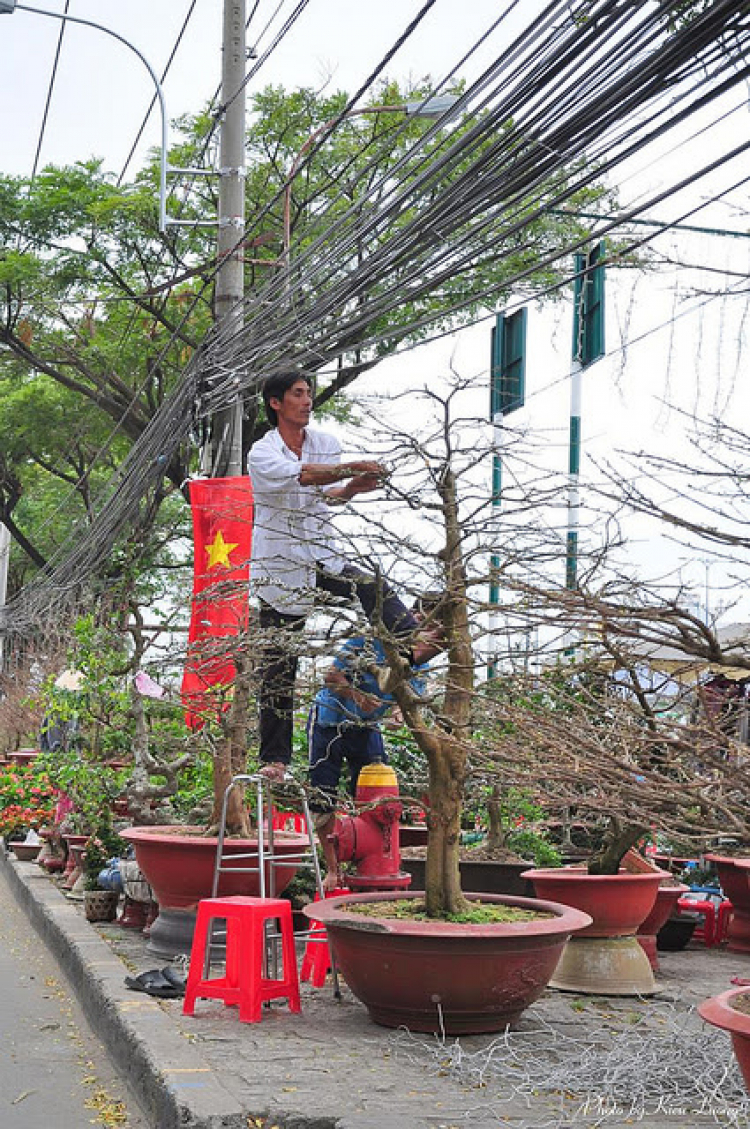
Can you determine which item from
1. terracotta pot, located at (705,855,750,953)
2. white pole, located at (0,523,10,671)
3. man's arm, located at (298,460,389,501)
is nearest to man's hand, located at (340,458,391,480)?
man's arm, located at (298,460,389,501)

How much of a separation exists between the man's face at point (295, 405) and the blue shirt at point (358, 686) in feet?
4.12

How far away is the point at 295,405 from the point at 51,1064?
11.0ft

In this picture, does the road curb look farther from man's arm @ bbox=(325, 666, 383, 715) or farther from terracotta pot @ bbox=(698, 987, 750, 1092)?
man's arm @ bbox=(325, 666, 383, 715)

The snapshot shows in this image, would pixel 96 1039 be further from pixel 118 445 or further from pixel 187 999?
pixel 118 445

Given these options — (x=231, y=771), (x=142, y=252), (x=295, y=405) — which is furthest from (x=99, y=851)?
(x=142, y=252)

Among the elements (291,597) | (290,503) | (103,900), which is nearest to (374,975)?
(291,597)

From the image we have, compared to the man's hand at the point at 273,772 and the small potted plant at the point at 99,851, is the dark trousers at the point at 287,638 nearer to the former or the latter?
the man's hand at the point at 273,772

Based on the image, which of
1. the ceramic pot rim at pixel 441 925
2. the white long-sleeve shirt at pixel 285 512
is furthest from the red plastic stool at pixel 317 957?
the white long-sleeve shirt at pixel 285 512

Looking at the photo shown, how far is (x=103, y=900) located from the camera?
9.30m

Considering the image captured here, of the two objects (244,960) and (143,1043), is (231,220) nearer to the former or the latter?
(244,960)

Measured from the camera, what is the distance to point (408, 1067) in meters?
4.72

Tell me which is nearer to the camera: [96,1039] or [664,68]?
[664,68]

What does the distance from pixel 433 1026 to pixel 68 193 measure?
14775 millimetres

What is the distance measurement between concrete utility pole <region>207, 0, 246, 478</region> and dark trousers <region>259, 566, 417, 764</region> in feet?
10.9
